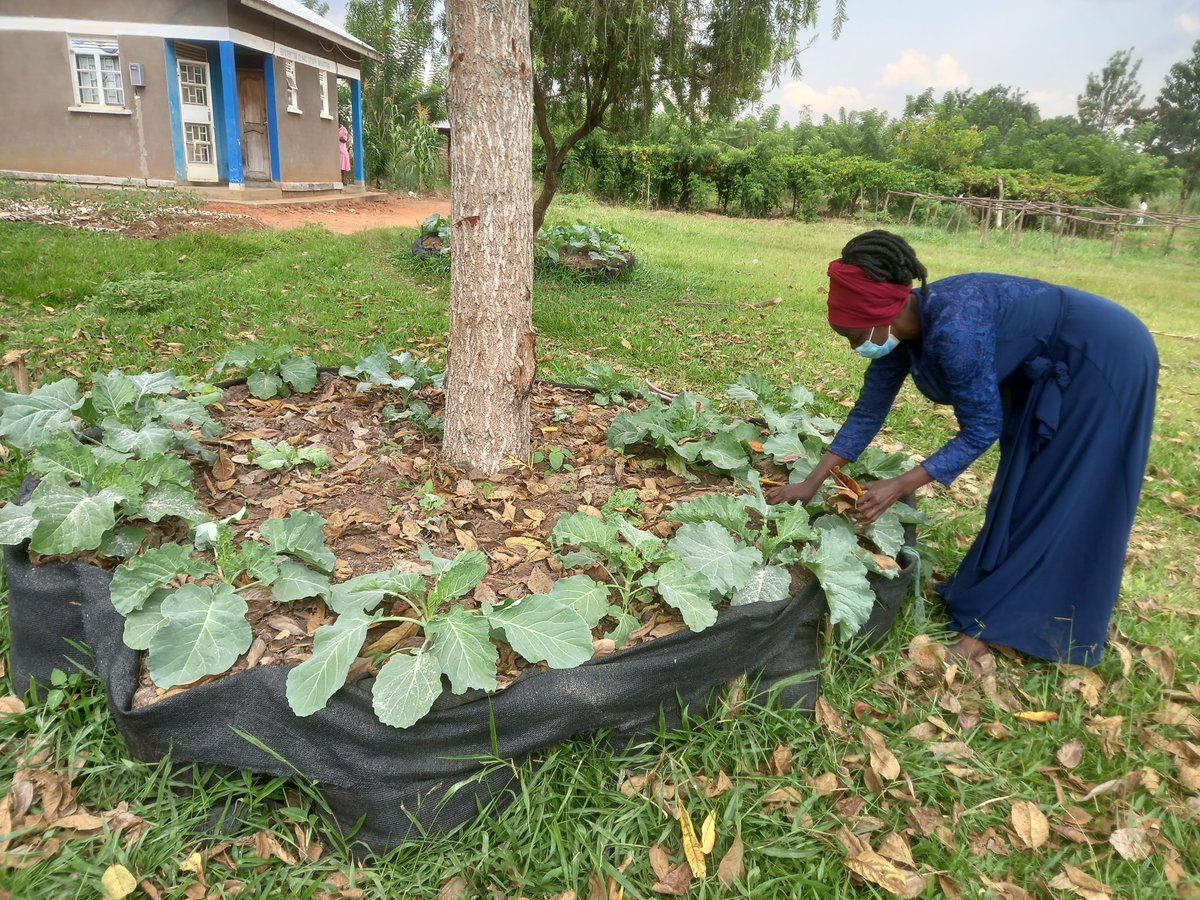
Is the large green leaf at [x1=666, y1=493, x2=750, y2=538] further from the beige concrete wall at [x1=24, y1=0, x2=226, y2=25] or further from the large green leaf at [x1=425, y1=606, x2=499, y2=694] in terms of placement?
the beige concrete wall at [x1=24, y1=0, x2=226, y2=25]

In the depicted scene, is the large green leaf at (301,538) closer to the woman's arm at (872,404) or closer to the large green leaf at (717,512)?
the large green leaf at (717,512)

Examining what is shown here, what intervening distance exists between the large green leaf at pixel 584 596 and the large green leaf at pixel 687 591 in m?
0.14

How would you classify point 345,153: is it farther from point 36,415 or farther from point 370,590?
point 370,590

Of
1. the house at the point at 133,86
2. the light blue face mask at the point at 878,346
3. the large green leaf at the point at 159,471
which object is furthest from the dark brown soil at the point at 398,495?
the house at the point at 133,86

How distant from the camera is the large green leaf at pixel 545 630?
197cm

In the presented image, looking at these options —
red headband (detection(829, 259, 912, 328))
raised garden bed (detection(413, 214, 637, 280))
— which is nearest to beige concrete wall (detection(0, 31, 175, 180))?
raised garden bed (detection(413, 214, 637, 280))

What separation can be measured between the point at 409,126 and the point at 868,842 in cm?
2234

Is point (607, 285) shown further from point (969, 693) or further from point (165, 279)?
point (969, 693)

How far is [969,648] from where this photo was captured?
2.76 metres

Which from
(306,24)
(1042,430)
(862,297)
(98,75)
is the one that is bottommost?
(1042,430)

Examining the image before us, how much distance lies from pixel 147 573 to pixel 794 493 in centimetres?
221

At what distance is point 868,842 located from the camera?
6.68ft

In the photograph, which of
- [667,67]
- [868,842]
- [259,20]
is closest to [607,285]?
[667,67]

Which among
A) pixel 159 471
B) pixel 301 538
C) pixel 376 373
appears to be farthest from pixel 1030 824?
pixel 376 373
